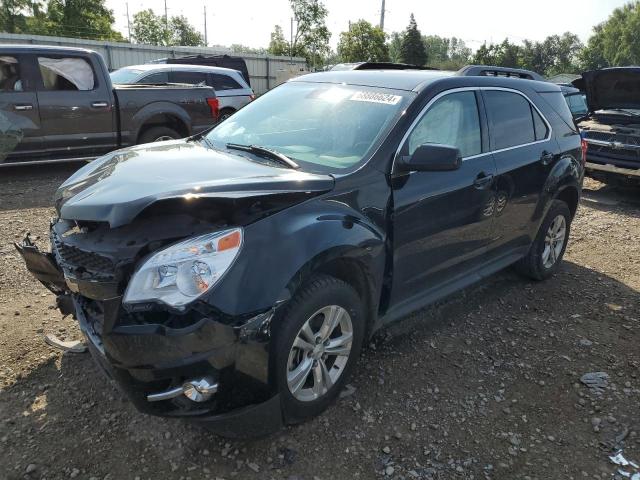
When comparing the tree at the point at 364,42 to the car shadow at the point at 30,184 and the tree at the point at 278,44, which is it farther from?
the car shadow at the point at 30,184

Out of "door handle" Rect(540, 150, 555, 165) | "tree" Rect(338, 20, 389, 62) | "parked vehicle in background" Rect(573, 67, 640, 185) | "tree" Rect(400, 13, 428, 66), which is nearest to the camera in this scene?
"door handle" Rect(540, 150, 555, 165)

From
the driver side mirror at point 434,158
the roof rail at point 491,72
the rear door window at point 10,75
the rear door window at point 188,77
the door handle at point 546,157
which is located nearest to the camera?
the driver side mirror at point 434,158

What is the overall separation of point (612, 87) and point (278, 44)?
40.5m

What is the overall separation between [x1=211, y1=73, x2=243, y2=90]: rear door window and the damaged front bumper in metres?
11.6

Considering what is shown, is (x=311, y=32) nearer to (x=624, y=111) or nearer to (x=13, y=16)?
(x=13, y=16)

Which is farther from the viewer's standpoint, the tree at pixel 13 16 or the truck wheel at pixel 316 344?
the tree at pixel 13 16

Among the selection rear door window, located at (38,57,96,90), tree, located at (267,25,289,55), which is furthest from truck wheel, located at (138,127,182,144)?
tree, located at (267,25,289,55)

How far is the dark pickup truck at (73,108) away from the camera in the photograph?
7363mm

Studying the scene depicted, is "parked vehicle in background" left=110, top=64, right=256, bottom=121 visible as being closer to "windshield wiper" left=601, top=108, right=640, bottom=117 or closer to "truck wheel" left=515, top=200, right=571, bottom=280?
"windshield wiper" left=601, top=108, right=640, bottom=117

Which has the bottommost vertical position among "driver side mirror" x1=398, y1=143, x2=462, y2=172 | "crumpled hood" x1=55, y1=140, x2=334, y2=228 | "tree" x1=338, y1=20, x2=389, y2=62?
"crumpled hood" x1=55, y1=140, x2=334, y2=228

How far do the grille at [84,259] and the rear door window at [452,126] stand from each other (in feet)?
5.84

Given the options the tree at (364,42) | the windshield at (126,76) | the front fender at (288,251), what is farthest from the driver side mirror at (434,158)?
the tree at (364,42)

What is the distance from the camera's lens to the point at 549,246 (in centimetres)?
482

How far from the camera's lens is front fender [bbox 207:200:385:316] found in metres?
2.21
